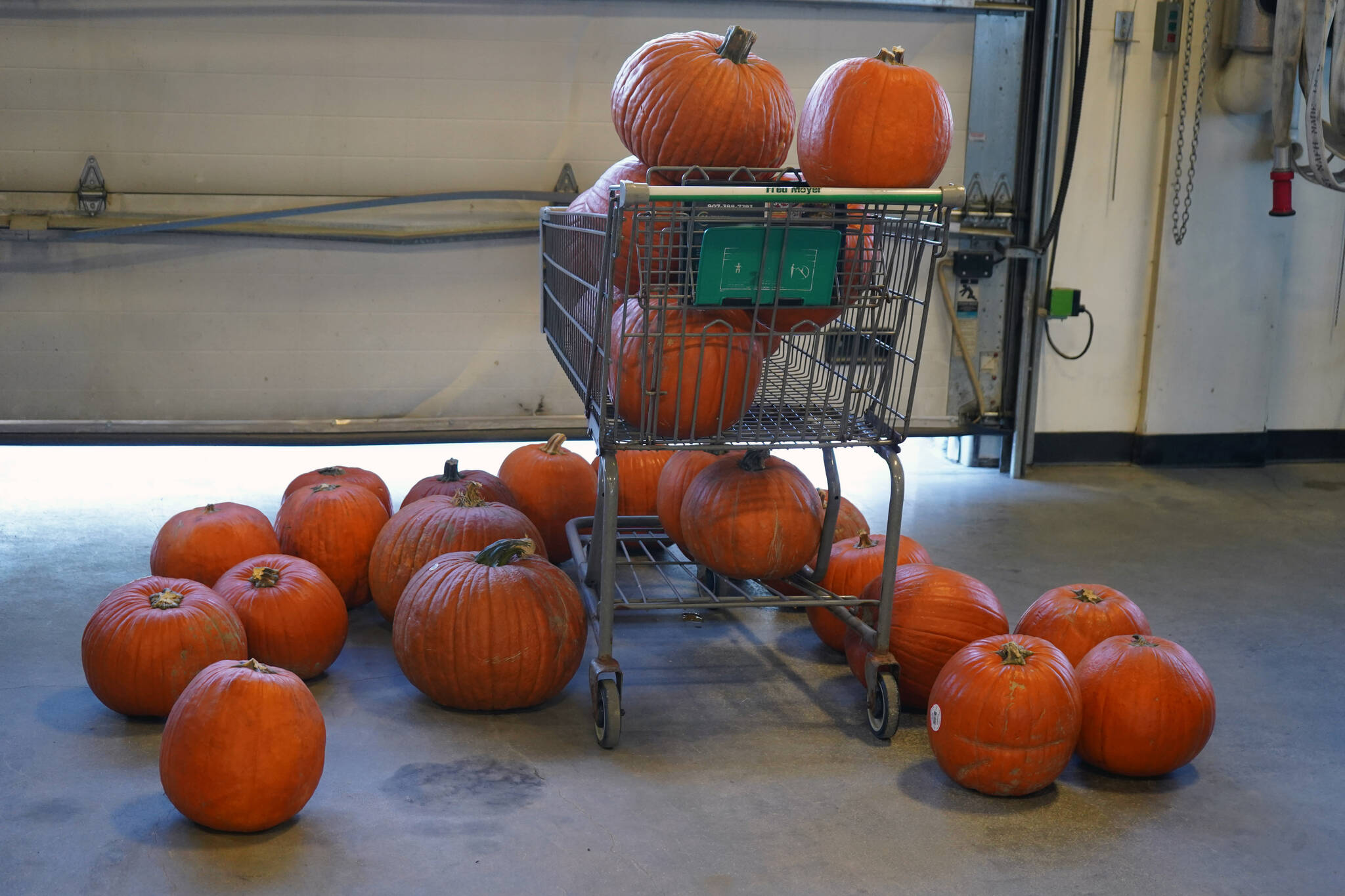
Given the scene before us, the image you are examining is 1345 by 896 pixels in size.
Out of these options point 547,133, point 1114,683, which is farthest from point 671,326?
point 547,133

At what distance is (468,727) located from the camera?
2863 mm

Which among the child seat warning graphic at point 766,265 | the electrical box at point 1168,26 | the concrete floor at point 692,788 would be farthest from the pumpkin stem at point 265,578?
the electrical box at point 1168,26

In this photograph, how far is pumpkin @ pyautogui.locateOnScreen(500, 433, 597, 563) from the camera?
399cm

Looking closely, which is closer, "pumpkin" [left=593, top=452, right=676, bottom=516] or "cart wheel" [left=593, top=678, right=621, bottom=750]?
"cart wheel" [left=593, top=678, right=621, bottom=750]

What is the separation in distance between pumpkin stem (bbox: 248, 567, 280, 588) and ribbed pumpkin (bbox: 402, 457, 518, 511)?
0.69 meters

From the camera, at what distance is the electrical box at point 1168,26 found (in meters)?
Answer: 5.50

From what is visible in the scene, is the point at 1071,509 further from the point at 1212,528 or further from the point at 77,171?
the point at 77,171

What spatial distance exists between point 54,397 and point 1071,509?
183 inches

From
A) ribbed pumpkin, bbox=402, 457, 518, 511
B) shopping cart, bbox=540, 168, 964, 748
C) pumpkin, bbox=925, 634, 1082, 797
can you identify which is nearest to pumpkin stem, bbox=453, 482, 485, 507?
ribbed pumpkin, bbox=402, 457, 518, 511

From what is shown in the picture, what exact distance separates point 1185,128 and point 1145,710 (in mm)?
3983

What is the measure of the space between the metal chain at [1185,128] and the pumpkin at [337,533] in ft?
13.8

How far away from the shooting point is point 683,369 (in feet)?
8.96

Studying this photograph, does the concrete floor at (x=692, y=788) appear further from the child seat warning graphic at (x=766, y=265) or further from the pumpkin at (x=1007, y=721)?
the child seat warning graphic at (x=766, y=265)

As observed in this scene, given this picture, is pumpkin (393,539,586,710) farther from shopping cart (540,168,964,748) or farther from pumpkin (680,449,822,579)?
pumpkin (680,449,822,579)
